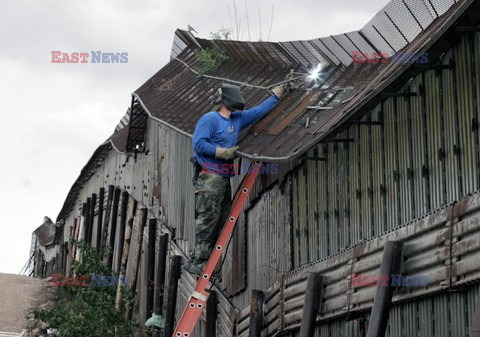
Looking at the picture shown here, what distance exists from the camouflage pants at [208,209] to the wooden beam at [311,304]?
228 centimetres

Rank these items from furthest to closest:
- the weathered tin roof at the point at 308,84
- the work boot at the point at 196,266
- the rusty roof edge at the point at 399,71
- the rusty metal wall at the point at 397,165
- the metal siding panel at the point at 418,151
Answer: the work boot at the point at 196,266 < the weathered tin roof at the point at 308,84 < the metal siding panel at the point at 418,151 < the rusty metal wall at the point at 397,165 < the rusty roof edge at the point at 399,71

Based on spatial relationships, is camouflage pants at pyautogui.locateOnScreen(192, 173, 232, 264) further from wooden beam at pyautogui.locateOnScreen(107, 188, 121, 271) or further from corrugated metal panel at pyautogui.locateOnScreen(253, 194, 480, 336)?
wooden beam at pyautogui.locateOnScreen(107, 188, 121, 271)

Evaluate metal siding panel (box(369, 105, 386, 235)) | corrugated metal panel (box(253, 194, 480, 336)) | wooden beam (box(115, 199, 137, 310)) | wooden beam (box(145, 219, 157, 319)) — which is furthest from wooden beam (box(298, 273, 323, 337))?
wooden beam (box(115, 199, 137, 310))

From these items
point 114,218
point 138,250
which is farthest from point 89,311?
point 114,218

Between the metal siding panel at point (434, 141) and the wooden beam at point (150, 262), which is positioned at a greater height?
the wooden beam at point (150, 262)

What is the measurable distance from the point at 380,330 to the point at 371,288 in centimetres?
95

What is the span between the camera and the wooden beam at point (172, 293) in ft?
61.4

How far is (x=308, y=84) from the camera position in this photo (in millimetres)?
14180

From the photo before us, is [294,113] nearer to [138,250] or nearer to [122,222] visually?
[138,250]

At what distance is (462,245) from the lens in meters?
8.71

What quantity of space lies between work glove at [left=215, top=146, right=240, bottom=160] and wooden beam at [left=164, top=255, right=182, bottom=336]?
19.8 ft

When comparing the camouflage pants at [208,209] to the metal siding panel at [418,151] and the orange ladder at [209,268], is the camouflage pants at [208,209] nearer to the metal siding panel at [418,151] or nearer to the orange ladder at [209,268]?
the orange ladder at [209,268]

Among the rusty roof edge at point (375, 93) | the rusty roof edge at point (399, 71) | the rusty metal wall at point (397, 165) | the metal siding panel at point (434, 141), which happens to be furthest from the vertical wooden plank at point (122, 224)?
the metal siding panel at point (434, 141)

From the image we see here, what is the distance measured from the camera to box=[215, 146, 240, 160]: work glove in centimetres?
1339
